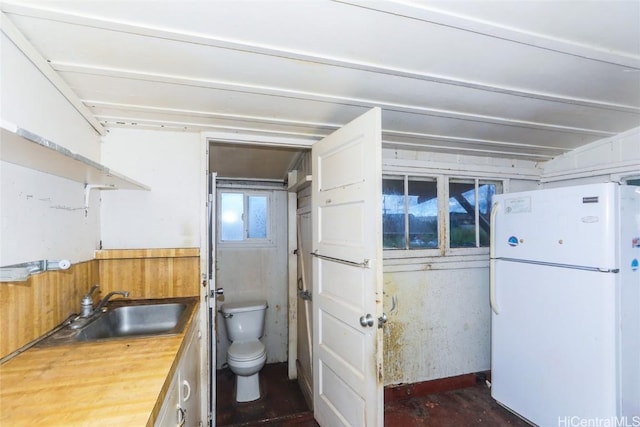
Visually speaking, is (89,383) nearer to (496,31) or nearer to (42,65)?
(42,65)

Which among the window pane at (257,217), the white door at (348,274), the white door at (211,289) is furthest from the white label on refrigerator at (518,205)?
the window pane at (257,217)

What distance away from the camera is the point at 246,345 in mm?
2680

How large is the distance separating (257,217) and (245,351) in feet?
4.34

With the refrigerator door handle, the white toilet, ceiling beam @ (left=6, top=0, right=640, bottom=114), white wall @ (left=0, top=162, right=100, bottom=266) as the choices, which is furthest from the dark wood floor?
ceiling beam @ (left=6, top=0, right=640, bottom=114)

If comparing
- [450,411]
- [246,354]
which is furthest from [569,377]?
[246,354]

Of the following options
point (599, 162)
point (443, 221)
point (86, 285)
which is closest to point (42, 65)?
point (86, 285)

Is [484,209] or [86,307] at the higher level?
[484,209]

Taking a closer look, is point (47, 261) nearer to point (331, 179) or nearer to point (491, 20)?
point (331, 179)

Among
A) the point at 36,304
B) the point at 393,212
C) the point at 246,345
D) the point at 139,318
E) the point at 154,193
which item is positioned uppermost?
the point at 154,193

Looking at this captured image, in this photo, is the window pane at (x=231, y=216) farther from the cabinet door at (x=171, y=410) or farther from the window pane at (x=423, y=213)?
the cabinet door at (x=171, y=410)

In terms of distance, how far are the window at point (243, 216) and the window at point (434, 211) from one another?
4.53 feet

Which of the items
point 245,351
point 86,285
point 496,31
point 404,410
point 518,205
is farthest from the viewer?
point 245,351

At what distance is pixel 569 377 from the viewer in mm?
1772

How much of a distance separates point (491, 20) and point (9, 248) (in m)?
1.83
